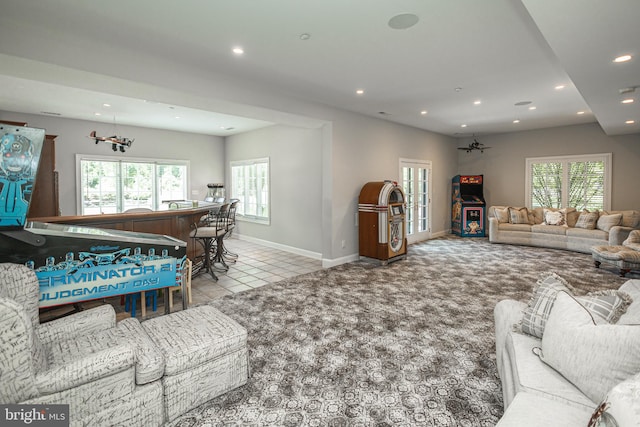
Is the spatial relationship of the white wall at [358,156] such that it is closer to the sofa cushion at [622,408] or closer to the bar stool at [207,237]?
the bar stool at [207,237]

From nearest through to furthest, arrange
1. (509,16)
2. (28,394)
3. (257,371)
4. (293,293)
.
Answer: (28,394), (257,371), (509,16), (293,293)

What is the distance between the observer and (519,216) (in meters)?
7.62

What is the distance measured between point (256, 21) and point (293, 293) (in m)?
3.10

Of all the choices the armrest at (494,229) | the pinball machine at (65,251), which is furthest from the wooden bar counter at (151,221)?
the armrest at (494,229)

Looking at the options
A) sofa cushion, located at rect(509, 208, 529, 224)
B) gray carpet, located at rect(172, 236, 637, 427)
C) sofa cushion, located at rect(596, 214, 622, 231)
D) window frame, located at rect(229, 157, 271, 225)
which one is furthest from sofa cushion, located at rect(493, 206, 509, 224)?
window frame, located at rect(229, 157, 271, 225)

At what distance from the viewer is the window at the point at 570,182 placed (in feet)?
23.7

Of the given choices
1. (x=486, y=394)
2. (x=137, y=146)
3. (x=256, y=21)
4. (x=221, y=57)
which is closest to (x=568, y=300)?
(x=486, y=394)

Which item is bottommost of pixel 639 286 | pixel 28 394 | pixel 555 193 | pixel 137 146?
pixel 28 394

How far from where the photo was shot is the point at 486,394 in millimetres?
2156

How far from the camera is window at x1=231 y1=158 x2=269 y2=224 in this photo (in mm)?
7746

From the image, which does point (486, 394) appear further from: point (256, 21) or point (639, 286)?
point (256, 21)

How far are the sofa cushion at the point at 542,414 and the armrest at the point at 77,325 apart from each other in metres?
2.38

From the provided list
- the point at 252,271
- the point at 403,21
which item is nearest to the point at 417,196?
the point at 252,271

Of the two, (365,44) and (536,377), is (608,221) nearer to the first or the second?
(365,44)
